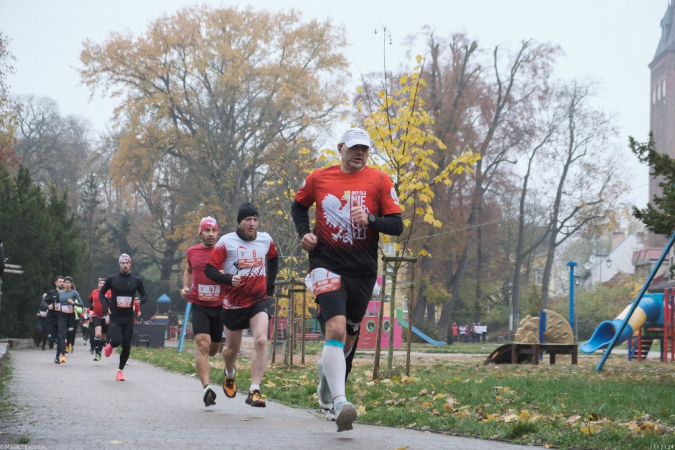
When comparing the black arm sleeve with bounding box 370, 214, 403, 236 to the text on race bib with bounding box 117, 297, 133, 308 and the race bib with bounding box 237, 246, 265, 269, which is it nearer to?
the race bib with bounding box 237, 246, 265, 269

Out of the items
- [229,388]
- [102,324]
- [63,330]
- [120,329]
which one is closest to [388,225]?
[229,388]

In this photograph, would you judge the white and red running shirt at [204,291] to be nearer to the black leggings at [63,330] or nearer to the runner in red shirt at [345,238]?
the runner in red shirt at [345,238]

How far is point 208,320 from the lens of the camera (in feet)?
34.6

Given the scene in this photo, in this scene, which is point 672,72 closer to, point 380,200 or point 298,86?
point 298,86

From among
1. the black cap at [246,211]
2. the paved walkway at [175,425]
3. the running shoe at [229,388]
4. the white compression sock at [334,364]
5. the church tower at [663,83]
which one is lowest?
the paved walkway at [175,425]

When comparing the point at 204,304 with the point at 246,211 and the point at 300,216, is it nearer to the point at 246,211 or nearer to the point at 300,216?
the point at 246,211

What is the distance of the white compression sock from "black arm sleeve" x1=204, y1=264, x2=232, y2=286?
8.76ft

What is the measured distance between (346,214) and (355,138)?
59 centimetres

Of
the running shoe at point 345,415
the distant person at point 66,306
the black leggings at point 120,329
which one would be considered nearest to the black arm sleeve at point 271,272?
the running shoe at point 345,415

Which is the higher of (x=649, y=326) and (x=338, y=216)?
(x=338, y=216)

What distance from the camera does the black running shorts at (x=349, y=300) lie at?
23.5 feet

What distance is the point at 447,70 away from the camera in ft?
154

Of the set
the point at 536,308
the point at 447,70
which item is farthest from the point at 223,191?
the point at 536,308

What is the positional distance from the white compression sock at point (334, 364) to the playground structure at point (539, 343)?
566 inches
